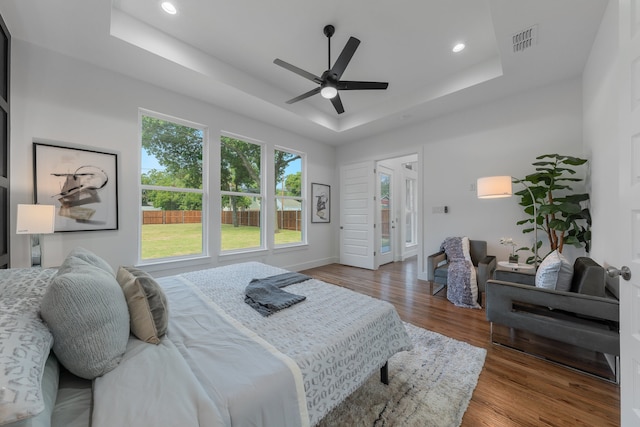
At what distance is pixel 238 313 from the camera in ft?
4.91

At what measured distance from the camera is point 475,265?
139 inches

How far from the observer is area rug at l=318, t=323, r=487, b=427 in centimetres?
141

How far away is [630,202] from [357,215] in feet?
14.1

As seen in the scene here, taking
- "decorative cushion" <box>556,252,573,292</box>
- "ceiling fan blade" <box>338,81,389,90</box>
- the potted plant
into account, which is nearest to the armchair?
the potted plant

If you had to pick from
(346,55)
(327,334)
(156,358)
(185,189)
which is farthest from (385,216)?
(156,358)

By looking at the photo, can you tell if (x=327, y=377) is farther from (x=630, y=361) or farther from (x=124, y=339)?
(x=630, y=361)

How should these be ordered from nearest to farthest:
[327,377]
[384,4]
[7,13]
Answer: [327,377]
[7,13]
[384,4]

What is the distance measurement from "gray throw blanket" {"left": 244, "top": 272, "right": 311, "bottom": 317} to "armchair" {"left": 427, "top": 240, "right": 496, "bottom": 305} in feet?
7.18

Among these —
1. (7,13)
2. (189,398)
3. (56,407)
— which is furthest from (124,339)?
(7,13)

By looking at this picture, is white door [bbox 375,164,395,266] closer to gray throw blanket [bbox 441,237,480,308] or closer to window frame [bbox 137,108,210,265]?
gray throw blanket [bbox 441,237,480,308]

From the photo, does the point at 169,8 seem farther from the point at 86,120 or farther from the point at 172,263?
the point at 172,263

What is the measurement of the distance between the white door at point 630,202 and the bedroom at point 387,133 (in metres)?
1.20

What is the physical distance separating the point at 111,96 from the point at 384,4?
124 inches

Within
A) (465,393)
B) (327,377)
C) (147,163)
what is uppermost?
(147,163)
